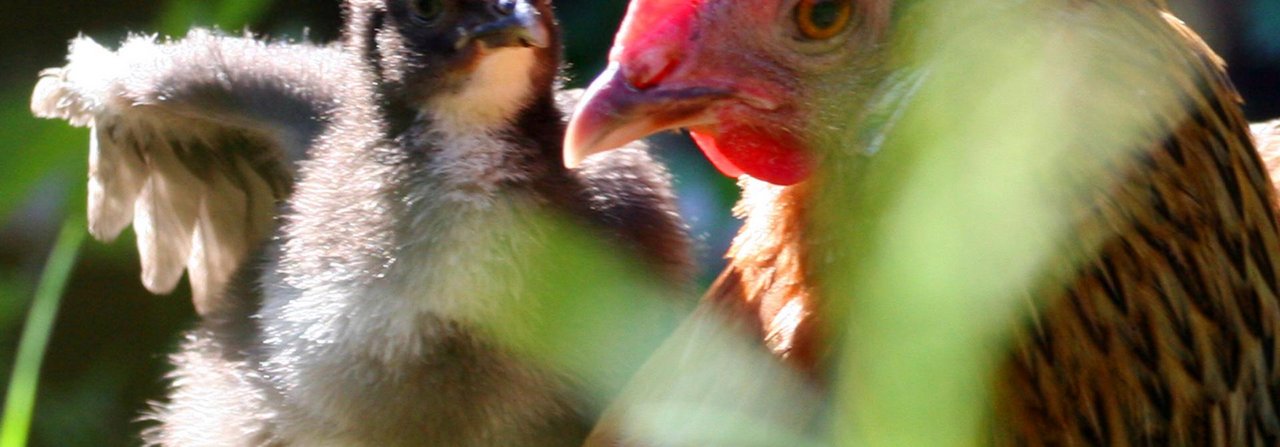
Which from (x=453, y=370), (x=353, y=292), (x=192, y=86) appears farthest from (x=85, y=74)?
(x=453, y=370)

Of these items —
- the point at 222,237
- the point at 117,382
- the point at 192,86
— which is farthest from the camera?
the point at 117,382

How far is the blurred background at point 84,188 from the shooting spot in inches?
94.7

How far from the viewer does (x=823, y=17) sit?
114 centimetres

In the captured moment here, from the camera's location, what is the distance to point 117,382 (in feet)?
8.99

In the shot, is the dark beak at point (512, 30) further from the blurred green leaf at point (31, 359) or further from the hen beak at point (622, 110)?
the blurred green leaf at point (31, 359)

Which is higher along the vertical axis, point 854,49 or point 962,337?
point 854,49

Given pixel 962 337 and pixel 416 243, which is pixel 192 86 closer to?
pixel 416 243

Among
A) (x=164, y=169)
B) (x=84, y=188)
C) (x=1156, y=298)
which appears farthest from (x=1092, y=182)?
(x=84, y=188)

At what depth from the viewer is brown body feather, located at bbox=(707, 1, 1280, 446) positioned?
1.11m

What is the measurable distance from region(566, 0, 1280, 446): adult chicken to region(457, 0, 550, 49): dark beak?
329 millimetres

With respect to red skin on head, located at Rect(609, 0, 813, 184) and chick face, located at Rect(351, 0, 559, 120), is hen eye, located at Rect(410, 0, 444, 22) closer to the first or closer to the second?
chick face, located at Rect(351, 0, 559, 120)

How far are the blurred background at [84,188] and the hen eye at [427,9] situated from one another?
0.68m

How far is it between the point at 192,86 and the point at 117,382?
3.58 feet

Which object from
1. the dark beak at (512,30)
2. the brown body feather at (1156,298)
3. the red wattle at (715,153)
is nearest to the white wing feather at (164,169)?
the dark beak at (512,30)
